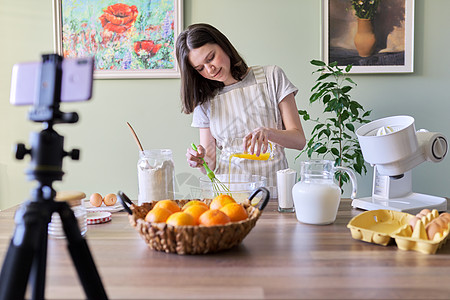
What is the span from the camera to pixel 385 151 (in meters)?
1.38

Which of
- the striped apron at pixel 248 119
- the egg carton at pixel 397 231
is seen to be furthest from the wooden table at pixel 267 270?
the striped apron at pixel 248 119

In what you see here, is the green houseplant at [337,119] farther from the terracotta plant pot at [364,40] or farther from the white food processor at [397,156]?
the white food processor at [397,156]

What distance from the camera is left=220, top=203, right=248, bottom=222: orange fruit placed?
1.01 m

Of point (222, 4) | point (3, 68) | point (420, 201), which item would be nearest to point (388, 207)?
point (420, 201)

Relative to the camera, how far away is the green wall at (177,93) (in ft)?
9.26

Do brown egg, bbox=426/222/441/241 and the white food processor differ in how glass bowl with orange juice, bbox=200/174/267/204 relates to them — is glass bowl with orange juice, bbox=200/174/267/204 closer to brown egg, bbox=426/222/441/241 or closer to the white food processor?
the white food processor

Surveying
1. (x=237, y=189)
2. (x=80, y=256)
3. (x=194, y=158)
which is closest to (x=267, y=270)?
(x=80, y=256)

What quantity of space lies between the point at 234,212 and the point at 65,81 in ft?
1.80

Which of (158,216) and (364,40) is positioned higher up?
(364,40)

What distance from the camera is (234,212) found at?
1023 millimetres

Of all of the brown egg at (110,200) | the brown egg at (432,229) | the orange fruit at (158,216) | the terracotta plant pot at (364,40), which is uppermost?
the terracotta plant pot at (364,40)

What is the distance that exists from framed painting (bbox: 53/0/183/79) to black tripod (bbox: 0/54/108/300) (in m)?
2.28

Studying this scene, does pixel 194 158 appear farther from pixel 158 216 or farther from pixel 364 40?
pixel 364 40

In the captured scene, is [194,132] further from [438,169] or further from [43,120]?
[43,120]
